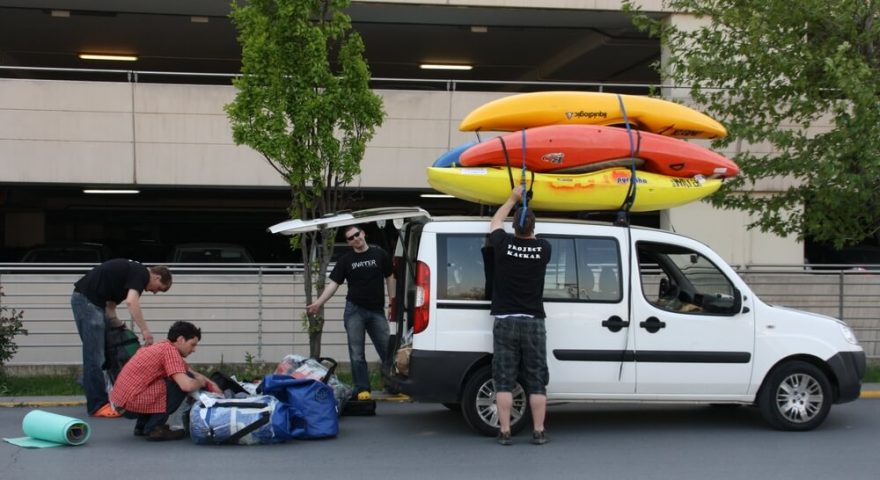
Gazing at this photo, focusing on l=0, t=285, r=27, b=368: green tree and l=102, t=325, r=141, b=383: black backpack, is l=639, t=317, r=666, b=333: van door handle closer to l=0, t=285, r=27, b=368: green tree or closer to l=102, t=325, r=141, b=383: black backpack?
l=102, t=325, r=141, b=383: black backpack

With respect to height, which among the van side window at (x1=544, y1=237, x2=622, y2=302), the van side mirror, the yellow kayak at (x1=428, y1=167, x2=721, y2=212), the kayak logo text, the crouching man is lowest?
the crouching man

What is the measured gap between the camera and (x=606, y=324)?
790cm

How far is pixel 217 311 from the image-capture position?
12.1 meters

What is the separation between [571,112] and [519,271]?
5.50 feet

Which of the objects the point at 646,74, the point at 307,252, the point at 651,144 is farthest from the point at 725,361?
the point at 646,74

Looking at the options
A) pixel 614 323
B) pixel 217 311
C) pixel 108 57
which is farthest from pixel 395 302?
pixel 108 57

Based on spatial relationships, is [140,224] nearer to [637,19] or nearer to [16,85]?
[16,85]

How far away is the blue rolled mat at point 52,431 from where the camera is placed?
301 inches

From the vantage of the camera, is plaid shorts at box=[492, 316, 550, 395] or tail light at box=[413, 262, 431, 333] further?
tail light at box=[413, 262, 431, 333]

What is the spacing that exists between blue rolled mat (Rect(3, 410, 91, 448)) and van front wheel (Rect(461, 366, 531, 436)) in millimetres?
3204

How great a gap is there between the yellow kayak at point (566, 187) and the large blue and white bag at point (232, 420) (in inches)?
94.9

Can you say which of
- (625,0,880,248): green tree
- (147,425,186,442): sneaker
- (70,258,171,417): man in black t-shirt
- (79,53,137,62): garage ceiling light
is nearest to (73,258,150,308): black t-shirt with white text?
(70,258,171,417): man in black t-shirt

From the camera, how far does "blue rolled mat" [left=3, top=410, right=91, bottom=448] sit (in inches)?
301

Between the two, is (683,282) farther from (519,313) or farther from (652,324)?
(519,313)
